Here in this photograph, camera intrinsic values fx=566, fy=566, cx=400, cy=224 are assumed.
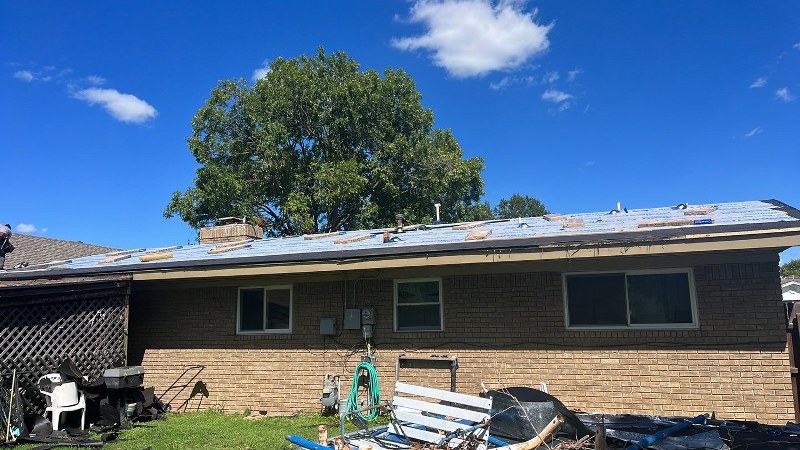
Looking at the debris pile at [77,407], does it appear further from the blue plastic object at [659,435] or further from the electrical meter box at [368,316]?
the blue plastic object at [659,435]

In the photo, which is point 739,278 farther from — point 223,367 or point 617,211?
point 223,367

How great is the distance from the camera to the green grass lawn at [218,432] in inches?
296

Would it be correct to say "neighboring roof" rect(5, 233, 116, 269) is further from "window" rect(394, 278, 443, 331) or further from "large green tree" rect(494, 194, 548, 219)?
"large green tree" rect(494, 194, 548, 219)

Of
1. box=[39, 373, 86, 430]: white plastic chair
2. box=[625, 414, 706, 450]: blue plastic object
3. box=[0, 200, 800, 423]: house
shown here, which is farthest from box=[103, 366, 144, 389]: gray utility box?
box=[625, 414, 706, 450]: blue plastic object

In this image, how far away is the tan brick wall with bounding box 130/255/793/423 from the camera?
7805mm

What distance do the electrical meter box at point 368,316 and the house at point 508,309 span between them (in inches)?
1.2

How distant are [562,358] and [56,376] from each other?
7.78 m

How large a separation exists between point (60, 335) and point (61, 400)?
4.58 ft

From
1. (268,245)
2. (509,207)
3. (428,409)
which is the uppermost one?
(509,207)

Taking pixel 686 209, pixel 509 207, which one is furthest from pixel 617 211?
pixel 509 207

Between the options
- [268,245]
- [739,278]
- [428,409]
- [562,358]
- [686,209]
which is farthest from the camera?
[268,245]

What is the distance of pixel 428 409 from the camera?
A: 613 centimetres

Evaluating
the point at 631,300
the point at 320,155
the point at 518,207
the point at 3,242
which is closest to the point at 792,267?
the point at 518,207

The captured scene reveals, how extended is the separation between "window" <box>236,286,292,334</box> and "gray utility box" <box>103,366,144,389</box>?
1841 mm
